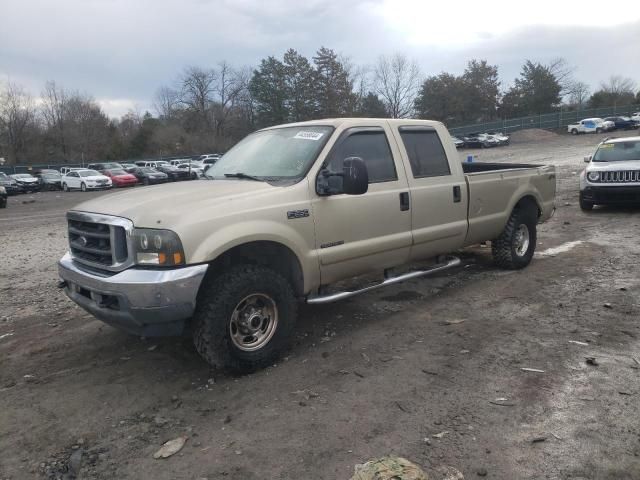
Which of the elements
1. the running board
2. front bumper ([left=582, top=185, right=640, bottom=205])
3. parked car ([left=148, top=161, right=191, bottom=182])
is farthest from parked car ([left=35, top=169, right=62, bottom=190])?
the running board

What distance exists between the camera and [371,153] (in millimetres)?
5020

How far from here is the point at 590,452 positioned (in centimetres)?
293

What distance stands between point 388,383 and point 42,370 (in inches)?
114

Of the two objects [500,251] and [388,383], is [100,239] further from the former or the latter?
[500,251]

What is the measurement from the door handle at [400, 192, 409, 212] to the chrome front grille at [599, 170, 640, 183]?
828 centimetres

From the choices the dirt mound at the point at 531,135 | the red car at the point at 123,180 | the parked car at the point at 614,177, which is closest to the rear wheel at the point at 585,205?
the parked car at the point at 614,177

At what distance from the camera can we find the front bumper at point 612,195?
36.3ft

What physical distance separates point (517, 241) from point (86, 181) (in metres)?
33.2

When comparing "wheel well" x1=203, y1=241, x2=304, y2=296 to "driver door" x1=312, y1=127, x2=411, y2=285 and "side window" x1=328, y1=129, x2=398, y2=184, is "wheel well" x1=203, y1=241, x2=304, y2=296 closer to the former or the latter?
"driver door" x1=312, y1=127, x2=411, y2=285

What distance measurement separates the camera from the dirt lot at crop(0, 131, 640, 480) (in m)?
2.97

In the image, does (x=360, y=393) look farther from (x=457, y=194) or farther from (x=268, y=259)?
(x=457, y=194)

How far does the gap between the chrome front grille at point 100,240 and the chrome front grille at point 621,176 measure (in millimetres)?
10914

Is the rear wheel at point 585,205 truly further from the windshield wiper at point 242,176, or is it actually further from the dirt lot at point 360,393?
the windshield wiper at point 242,176

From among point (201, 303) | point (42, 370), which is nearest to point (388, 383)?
point (201, 303)
